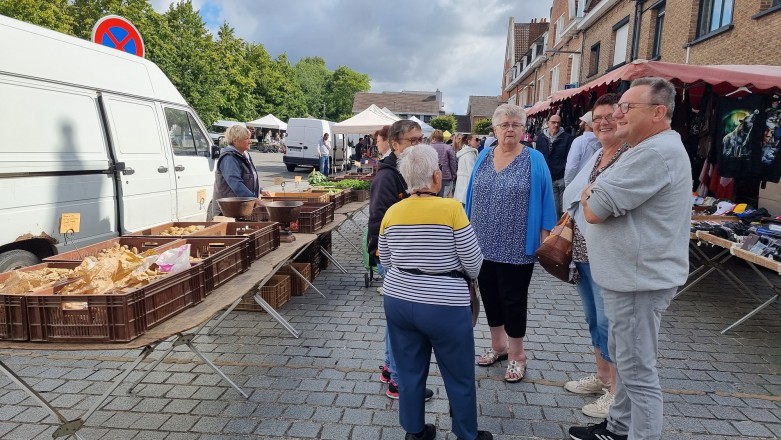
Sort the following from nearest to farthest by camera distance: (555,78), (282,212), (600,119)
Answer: (600,119) → (282,212) → (555,78)

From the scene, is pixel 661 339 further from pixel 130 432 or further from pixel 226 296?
pixel 130 432

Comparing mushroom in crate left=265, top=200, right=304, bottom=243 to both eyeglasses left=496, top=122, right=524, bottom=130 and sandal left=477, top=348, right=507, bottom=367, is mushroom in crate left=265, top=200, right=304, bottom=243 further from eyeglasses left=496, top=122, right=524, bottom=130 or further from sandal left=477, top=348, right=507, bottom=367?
eyeglasses left=496, top=122, right=524, bottom=130

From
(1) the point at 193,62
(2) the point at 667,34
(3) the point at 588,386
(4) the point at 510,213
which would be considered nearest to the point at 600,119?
(4) the point at 510,213

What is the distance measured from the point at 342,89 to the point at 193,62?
61481mm

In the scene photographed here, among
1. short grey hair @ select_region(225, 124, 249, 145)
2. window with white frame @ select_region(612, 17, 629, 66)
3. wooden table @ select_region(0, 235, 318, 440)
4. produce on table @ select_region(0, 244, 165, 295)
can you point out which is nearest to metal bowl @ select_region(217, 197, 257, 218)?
wooden table @ select_region(0, 235, 318, 440)

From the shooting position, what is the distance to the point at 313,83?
80375 mm

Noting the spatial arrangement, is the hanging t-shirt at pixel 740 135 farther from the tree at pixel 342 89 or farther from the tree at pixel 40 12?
A: the tree at pixel 342 89

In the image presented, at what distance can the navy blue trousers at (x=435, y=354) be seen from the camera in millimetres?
2498

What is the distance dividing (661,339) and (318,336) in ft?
10.6

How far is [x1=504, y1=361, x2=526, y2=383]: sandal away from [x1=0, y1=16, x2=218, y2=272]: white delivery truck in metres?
3.74

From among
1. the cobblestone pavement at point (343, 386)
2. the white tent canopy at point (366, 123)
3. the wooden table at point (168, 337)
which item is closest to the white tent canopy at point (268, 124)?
the white tent canopy at point (366, 123)

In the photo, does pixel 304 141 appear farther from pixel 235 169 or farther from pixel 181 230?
pixel 181 230

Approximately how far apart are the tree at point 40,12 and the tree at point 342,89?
6090 centimetres

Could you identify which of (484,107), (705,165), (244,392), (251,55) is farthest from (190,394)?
(484,107)
